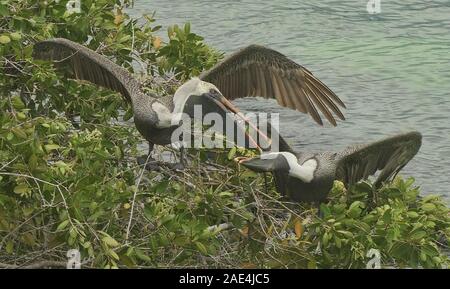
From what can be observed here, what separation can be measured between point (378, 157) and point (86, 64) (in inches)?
101

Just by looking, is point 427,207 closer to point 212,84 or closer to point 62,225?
point 212,84

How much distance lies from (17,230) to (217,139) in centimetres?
180

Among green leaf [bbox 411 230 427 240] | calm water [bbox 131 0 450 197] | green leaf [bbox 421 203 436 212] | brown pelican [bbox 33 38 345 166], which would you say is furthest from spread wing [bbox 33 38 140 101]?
calm water [bbox 131 0 450 197]

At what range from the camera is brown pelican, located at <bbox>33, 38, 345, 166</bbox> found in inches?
371

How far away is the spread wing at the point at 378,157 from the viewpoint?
918 cm

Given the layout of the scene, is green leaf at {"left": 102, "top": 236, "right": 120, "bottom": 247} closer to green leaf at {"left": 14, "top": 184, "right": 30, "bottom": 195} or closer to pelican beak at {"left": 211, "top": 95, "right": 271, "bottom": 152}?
green leaf at {"left": 14, "top": 184, "right": 30, "bottom": 195}

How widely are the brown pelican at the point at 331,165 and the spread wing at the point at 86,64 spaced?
1388 millimetres

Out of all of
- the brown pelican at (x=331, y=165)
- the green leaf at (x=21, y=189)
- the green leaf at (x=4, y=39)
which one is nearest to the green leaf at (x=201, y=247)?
the brown pelican at (x=331, y=165)

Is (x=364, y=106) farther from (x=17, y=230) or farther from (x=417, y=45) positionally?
Answer: (x=17, y=230)

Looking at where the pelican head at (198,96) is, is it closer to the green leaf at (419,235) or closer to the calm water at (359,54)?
the green leaf at (419,235)

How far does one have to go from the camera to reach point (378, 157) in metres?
9.30

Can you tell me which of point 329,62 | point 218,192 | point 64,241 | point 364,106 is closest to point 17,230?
point 64,241

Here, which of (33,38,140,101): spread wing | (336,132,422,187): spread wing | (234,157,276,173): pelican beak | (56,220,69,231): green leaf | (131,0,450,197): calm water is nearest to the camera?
(56,220,69,231): green leaf

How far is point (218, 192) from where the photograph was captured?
352 inches
